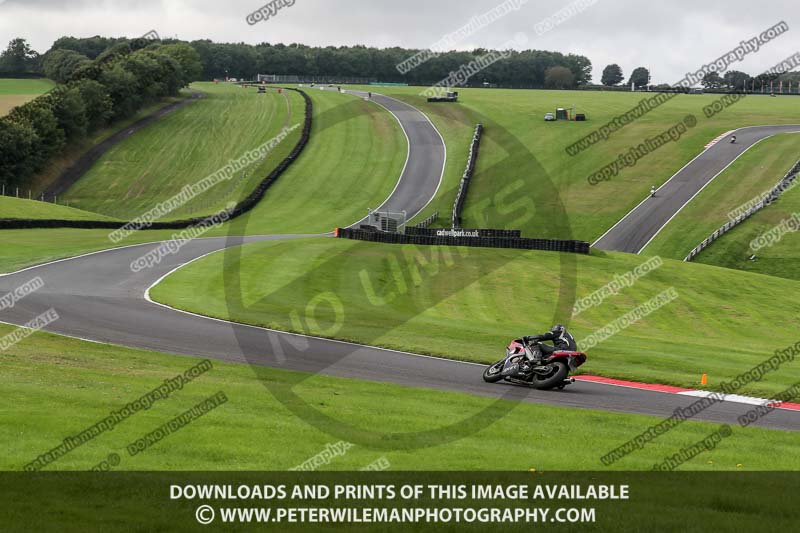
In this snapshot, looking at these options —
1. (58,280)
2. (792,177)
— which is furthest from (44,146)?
(792,177)

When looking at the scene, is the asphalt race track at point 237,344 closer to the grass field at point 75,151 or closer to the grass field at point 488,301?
the grass field at point 488,301

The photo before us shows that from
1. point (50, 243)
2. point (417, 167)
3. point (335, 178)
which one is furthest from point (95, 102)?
point (50, 243)

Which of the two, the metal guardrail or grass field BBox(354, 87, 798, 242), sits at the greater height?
grass field BBox(354, 87, 798, 242)

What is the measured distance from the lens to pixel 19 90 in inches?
5625

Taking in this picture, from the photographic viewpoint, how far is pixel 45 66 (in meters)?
162

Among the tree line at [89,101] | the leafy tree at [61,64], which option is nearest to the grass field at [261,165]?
the tree line at [89,101]

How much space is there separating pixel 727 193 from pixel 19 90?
12007 cm

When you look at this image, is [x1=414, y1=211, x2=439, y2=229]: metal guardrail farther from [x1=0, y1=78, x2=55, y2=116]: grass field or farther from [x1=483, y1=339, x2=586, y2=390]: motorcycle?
[x1=0, y1=78, x2=55, y2=116]: grass field

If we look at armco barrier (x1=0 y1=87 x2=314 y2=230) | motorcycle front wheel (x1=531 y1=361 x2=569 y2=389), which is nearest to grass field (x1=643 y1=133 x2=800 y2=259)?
armco barrier (x1=0 y1=87 x2=314 y2=230)

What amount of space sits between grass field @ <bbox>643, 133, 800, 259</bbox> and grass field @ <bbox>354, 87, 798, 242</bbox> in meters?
4.83

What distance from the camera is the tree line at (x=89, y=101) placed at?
268ft

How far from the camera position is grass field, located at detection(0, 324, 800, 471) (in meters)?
12.4

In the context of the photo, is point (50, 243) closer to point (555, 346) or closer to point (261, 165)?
point (555, 346)
